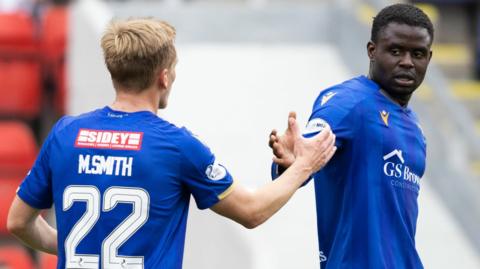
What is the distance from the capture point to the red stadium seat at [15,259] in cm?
1130

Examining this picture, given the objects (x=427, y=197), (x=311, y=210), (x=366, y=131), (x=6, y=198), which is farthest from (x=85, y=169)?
(x=6, y=198)

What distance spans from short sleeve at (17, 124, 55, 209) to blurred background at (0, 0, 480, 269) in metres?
2.84

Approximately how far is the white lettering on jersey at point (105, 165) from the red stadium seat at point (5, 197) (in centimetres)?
816

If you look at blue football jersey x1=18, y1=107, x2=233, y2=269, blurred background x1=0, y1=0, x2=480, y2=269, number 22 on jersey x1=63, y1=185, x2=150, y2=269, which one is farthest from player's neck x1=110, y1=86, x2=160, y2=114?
blurred background x1=0, y1=0, x2=480, y2=269

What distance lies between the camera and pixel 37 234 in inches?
187

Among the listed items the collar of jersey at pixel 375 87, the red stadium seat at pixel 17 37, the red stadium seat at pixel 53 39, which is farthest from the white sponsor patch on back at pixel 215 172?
the red stadium seat at pixel 17 37

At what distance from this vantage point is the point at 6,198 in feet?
41.0

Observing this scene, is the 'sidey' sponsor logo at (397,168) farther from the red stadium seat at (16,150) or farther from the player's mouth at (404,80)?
the red stadium seat at (16,150)

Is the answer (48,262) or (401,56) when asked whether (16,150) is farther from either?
(401,56)

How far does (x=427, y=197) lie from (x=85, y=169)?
17.9 ft

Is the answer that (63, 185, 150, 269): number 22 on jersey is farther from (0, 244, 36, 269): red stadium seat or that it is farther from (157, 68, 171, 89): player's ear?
(0, 244, 36, 269): red stadium seat

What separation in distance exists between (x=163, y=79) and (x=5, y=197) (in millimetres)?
8347

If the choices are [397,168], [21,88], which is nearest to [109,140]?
[397,168]

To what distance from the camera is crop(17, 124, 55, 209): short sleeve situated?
451 cm
